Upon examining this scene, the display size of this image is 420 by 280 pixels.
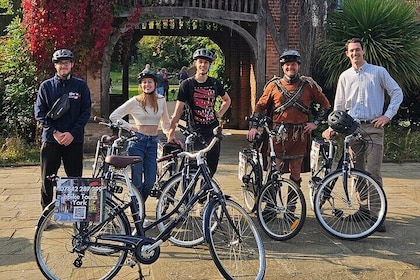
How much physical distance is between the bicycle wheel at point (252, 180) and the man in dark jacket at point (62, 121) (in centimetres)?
173

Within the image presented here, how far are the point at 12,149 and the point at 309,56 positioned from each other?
6354mm

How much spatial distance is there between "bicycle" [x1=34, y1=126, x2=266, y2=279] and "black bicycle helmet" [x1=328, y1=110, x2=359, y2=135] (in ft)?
5.60

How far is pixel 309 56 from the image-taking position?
11.1 meters

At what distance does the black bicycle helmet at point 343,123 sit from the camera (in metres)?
4.97

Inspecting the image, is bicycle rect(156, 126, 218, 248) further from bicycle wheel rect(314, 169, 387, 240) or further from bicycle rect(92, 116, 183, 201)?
bicycle wheel rect(314, 169, 387, 240)

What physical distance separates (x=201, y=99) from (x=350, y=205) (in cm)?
182

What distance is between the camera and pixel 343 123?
16.3ft

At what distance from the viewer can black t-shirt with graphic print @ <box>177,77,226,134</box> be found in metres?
5.18

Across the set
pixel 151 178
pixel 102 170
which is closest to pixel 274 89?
pixel 151 178

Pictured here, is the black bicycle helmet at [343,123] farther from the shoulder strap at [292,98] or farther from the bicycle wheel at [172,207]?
the bicycle wheel at [172,207]

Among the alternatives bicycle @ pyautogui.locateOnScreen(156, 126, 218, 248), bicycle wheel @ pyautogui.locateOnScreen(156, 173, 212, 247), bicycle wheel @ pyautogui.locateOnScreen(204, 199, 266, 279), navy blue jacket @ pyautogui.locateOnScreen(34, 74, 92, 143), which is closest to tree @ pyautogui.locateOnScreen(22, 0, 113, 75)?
navy blue jacket @ pyautogui.locateOnScreen(34, 74, 92, 143)

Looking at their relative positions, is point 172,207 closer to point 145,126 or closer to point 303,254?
point 145,126

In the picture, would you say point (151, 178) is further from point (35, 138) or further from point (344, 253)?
point (35, 138)

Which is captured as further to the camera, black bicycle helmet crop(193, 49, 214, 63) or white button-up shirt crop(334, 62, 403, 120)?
white button-up shirt crop(334, 62, 403, 120)
